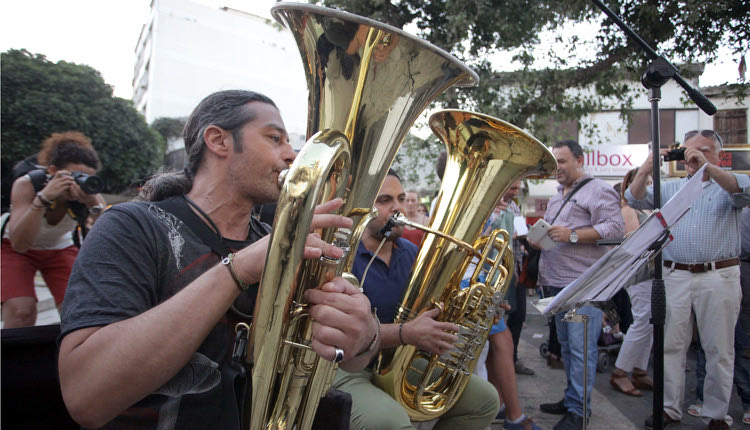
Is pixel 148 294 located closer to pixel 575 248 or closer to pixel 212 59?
pixel 575 248

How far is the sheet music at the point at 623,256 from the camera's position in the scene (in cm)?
174

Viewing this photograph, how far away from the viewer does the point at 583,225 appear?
3342mm

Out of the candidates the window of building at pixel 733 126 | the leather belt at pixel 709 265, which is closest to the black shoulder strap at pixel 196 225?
the leather belt at pixel 709 265

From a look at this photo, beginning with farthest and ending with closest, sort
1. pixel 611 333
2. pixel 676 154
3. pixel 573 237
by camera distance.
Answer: pixel 611 333
pixel 573 237
pixel 676 154

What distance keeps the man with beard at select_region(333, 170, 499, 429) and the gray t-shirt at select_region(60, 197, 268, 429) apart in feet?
2.02

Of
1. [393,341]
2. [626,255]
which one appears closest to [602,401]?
[626,255]

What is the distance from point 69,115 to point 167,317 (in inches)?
624

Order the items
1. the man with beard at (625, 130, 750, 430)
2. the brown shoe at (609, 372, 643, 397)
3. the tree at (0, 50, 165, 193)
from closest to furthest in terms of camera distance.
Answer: the man with beard at (625, 130, 750, 430)
the brown shoe at (609, 372, 643, 397)
the tree at (0, 50, 165, 193)

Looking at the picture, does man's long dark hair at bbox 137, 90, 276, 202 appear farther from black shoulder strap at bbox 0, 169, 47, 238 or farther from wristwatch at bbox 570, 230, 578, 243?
wristwatch at bbox 570, 230, 578, 243

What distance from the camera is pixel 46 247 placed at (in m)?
3.06

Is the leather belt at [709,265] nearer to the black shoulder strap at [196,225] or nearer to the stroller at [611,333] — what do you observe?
the stroller at [611,333]

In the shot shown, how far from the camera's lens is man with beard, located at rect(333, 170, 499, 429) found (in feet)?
5.72

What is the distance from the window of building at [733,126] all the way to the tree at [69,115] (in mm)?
19277

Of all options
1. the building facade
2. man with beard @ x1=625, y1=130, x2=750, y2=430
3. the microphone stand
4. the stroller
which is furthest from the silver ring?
the building facade
